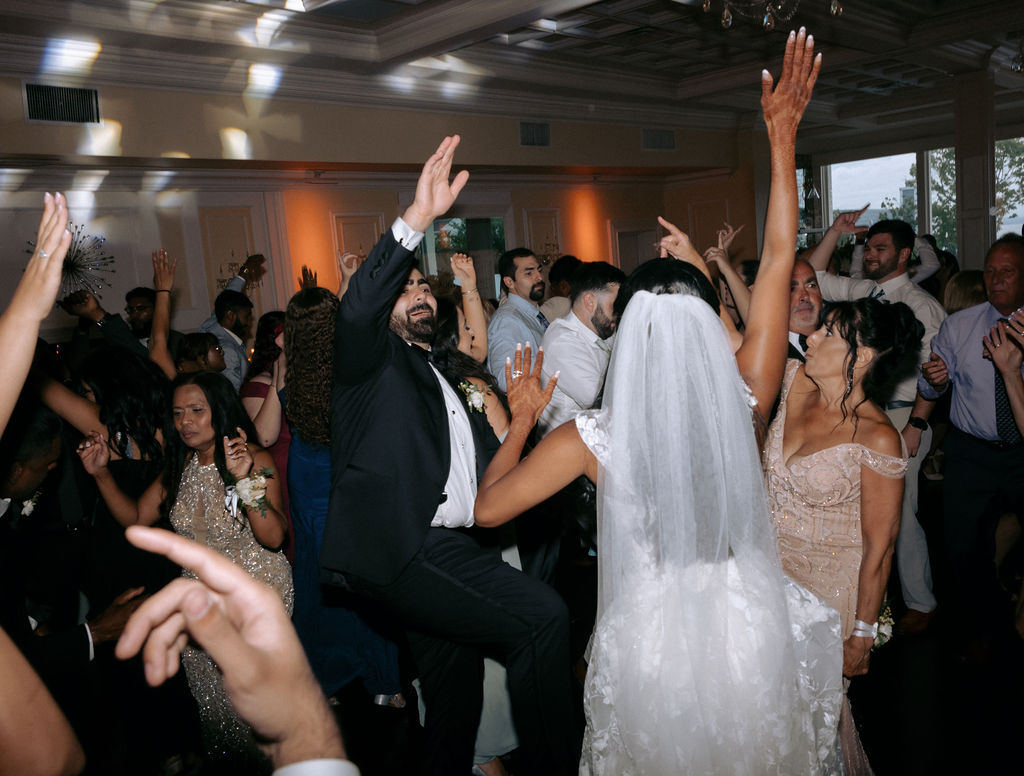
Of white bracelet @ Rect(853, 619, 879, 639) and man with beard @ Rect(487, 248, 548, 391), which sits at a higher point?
man with beard @ Rect(487, 248, 548, 391)

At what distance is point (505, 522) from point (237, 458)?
846 mm

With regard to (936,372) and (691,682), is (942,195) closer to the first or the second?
(936,372)

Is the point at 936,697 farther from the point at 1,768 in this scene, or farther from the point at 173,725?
the point at 1,768

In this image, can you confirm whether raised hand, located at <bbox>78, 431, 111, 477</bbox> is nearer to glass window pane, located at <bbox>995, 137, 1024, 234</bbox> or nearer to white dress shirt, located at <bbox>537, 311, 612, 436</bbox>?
white dress shirt, located at <bbox>537, 311, 612, 436</bbox>

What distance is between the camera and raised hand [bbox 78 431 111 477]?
8.32 feet

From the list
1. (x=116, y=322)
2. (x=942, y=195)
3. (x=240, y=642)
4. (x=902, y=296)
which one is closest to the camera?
(x=240, y=642)

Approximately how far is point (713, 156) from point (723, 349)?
29.8 feet

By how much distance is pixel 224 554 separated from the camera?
8.05 ft

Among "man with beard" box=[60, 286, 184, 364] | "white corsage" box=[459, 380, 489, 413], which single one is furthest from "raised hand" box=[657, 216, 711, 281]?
"man with beard" box=[60, 286, 184, 364]

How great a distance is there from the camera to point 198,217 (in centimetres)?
653

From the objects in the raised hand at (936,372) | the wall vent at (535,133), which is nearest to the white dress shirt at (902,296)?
the raised hand at (936,372)

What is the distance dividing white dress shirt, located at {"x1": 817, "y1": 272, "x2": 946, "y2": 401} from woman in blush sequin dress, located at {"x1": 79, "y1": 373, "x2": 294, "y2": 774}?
2843mm

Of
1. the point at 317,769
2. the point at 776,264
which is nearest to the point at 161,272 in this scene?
the point at 776,264

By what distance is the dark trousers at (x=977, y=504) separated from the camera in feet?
9.61
